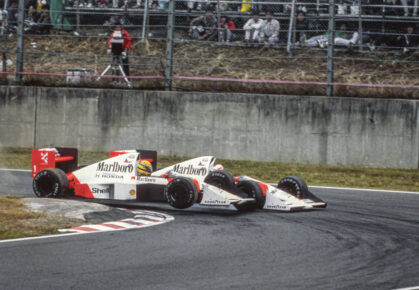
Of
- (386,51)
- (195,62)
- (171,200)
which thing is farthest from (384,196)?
(195,62)

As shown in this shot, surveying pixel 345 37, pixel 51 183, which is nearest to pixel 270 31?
pixel 345 37

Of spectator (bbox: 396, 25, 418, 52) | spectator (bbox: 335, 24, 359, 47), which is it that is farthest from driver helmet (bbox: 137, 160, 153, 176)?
spectator (bbox: 396, 25, 418, 52)

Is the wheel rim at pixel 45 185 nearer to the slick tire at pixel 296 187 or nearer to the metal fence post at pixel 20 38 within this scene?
the slick tire at pixel 296 187

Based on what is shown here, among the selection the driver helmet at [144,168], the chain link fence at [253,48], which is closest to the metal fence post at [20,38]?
the chain link fence at [253,48]

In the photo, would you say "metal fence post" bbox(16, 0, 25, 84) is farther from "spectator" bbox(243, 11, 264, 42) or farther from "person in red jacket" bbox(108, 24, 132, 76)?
"spectator" bbox(243, 11, 264, 42)

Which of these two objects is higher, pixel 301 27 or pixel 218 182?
pixel 301 27

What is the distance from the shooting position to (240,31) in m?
16.9

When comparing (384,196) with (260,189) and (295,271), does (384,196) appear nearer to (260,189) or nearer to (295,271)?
(260,189)

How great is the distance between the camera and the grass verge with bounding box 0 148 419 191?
1320cm

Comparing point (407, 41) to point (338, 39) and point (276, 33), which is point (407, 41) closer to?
point (338, 39)

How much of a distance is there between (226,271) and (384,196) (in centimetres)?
619

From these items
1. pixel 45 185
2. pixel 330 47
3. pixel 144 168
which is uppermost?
pixel 330 47

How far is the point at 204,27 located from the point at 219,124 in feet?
9.22

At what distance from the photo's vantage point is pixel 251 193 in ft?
32.7
